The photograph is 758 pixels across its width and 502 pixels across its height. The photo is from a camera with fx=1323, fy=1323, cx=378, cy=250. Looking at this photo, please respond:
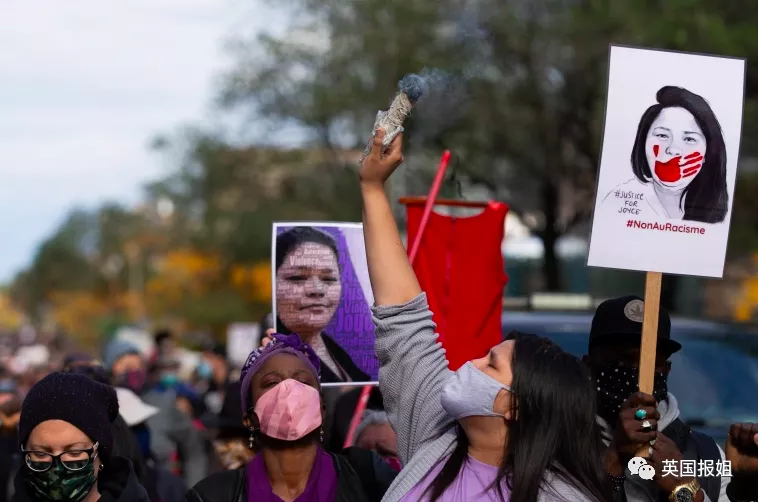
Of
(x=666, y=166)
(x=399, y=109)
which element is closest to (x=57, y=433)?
(x=399, y=109)

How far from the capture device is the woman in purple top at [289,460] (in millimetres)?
4098

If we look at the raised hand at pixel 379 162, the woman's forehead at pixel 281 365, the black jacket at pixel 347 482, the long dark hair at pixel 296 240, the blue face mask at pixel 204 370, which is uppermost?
the raised hand at pixel 379 162

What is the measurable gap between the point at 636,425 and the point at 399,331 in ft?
2.31

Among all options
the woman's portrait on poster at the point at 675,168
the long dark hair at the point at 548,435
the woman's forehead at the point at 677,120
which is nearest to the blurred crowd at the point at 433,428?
the long dark hair at the point at 548,435

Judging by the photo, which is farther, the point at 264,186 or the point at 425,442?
the point at 264,186

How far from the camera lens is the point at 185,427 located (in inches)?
359

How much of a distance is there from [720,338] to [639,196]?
3.58 meters

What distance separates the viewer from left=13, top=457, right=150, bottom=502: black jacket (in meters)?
4.02

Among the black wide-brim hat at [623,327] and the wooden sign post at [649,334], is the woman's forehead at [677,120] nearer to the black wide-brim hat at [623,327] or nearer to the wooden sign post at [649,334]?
Result: the wooden sign post at [649,334]

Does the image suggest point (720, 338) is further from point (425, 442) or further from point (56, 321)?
point (56, 321)

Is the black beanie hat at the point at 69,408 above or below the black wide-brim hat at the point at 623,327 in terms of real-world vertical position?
below

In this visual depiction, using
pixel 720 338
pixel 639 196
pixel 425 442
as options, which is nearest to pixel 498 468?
pixel 425 442

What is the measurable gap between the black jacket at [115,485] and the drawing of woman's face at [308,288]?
1313 mm

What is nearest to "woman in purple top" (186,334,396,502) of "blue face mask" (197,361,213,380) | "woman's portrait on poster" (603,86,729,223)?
"woman's portrait on poster" (603,86,729,223)
